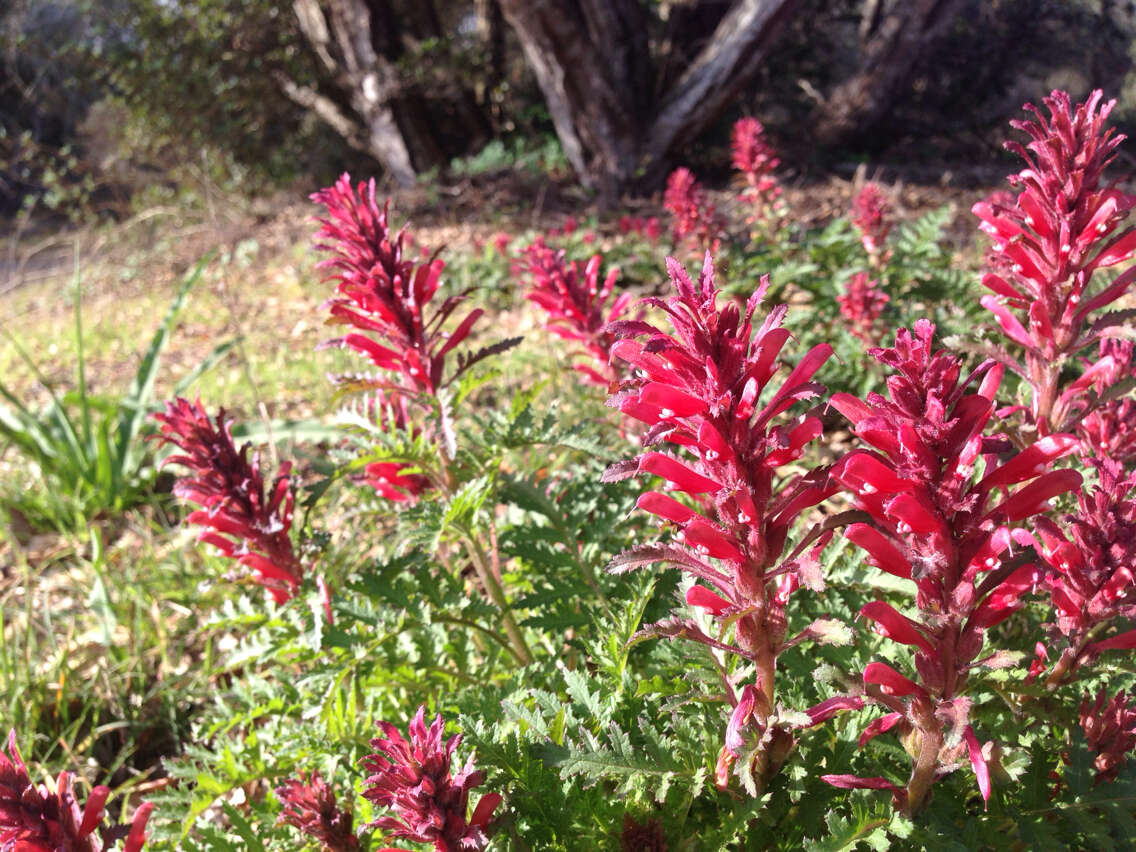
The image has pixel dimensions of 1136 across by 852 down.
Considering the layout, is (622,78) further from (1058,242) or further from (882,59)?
(1058,242)

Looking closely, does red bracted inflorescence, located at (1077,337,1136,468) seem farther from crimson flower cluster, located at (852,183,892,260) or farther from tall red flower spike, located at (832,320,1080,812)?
crimson flower cluster, located at (852,183,892,260)

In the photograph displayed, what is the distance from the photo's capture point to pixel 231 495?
7.65 ft

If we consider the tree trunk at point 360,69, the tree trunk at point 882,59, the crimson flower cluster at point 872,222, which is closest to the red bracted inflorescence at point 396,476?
the crimson flower cluster at point 872,222

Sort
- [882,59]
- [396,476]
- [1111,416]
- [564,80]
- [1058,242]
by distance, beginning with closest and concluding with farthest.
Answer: [1058,242] → [1111,416] → [396,476] → [564,80] → [882,59]

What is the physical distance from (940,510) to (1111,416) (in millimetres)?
1307

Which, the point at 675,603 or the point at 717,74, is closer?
the point at 675,603

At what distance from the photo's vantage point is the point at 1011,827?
1.78 metres

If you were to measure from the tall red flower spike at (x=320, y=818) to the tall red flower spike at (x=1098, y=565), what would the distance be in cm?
159

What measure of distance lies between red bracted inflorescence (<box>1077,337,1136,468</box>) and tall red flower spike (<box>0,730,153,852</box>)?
2337 millimetres

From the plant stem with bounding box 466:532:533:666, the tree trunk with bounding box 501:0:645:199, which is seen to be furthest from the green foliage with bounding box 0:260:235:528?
the tree trunk with bounding box 501:0:645:199

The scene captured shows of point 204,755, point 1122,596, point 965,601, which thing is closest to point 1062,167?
point 1122,596

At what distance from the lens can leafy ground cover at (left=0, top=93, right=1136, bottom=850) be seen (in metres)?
1.28

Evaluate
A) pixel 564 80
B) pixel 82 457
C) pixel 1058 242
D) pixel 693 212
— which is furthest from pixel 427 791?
pixel 564 80

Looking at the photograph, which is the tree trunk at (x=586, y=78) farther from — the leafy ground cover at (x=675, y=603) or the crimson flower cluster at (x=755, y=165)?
the leafy ground cover at (x=675, y=603)
